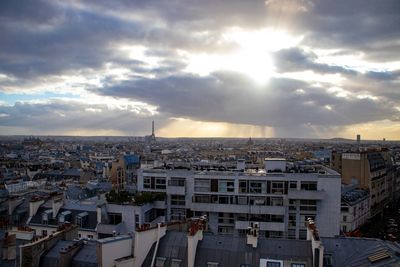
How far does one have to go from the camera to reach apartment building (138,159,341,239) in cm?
4597

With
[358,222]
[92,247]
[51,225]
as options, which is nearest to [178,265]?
[92,247]

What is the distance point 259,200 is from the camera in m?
47.2

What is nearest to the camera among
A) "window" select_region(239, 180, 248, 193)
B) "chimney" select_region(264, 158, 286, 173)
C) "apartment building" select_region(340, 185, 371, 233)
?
"window" select_region(239, 180, 248, 193)

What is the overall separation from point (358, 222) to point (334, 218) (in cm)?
3282

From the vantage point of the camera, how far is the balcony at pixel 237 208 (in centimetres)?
4612

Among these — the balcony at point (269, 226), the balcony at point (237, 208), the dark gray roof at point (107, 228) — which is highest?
the balcony at point (237, 208)

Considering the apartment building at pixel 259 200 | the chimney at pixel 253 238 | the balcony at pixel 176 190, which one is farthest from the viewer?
the balcony at pixel 176 190

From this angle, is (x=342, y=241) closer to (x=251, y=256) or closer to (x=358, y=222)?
(x=251, y=256)

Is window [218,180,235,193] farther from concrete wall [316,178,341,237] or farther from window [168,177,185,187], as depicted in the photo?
concrete wall [316,178,341,237]

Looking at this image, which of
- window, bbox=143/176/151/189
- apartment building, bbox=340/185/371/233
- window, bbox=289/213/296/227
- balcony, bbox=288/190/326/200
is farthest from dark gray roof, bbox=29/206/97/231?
apartment building, bbox=340/185/371/233

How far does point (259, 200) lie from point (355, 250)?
21771 mm

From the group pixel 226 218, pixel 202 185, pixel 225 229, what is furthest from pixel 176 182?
pixel 225 229

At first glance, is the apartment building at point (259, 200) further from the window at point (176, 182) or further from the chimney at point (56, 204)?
the chimney at point (56, 204)

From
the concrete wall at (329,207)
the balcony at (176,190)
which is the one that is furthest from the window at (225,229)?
the concrete wall at (329,207)
